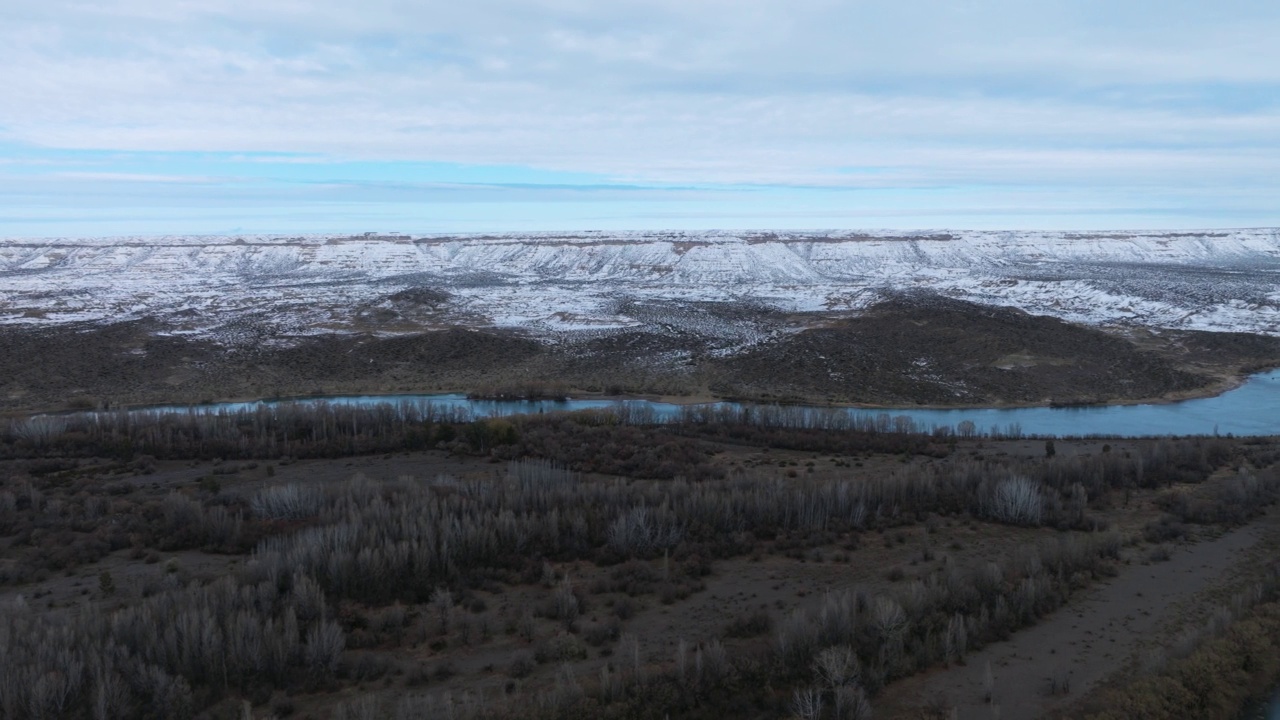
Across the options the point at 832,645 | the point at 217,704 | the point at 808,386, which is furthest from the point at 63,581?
the point at 808,386

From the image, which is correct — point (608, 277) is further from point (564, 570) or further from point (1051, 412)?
point (564, 570)

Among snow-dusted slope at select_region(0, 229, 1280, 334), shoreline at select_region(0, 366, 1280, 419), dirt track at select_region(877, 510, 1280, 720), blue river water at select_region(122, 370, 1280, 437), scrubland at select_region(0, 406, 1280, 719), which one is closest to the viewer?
scrubland at select_region(0, 406, 1280, 719)

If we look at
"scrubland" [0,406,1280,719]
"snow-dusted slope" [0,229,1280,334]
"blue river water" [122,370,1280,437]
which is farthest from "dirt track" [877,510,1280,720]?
"snow-dusted slope" [0,229,1280,334]

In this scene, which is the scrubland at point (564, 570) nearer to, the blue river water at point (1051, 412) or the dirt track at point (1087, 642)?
the dirt track at point (1087, 642)

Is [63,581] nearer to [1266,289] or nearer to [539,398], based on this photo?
[539,398]

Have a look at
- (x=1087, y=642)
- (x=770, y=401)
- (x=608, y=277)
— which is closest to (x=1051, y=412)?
(x=770, y=401)

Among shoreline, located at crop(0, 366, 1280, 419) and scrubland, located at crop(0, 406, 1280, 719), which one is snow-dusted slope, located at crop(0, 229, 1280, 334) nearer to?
shoreline, located at crop(0, 366, 1280, 419)

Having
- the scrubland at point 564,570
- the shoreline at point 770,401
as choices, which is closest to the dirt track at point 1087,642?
the scrubland at point 564,570
